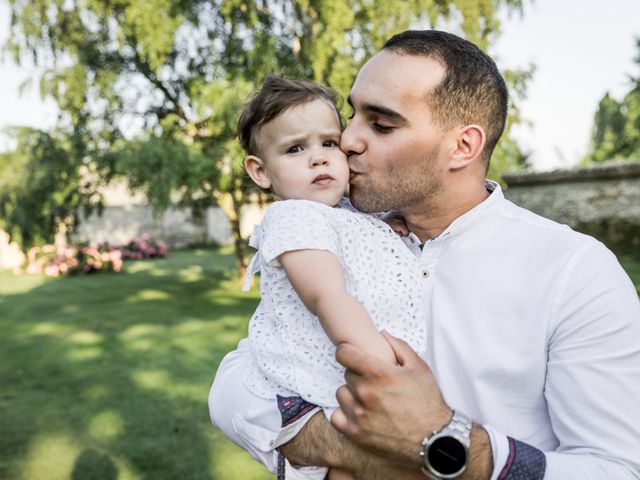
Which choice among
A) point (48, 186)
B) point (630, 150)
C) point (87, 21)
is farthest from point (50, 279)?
point (630, 150)

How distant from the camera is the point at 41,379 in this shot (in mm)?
6062

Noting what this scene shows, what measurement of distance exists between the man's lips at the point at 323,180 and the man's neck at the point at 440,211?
0.27 meters

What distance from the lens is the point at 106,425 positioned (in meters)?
4.75

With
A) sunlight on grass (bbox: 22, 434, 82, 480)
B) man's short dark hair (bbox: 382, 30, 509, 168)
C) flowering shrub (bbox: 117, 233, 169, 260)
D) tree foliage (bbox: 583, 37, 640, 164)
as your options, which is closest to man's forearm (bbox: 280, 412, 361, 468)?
man's short dark hair (bbox: 382, 30, 509, 168)

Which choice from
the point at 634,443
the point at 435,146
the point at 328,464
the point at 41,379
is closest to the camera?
the point at 634,443

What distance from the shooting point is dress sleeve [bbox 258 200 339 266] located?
1502mm

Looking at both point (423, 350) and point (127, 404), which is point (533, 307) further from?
point (127, 404)

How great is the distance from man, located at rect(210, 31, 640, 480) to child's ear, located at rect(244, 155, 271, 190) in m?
0.30

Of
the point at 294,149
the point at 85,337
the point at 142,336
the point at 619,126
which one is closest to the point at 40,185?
the point at 85,337

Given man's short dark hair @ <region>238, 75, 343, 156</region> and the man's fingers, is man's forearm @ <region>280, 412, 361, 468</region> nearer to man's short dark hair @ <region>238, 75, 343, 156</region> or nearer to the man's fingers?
the man's fingers

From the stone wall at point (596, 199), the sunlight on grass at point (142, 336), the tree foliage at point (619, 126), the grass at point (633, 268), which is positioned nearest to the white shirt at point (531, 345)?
the sunlight on grass at point (142, 336)

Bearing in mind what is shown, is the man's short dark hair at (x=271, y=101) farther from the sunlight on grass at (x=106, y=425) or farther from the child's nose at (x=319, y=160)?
the sunlight on grass at (x=106, y=425)

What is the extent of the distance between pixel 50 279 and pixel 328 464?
47.7 feet

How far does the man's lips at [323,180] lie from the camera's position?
1808mm
